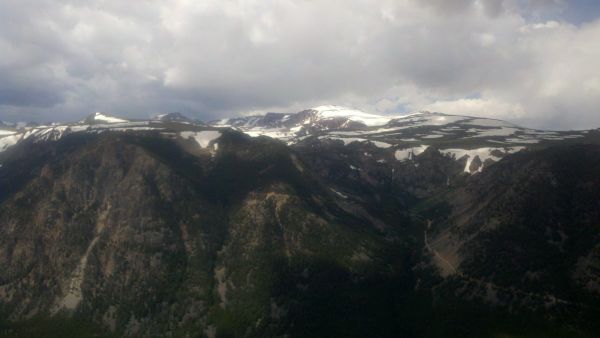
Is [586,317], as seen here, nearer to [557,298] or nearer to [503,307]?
[557,298]

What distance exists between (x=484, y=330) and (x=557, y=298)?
111ft

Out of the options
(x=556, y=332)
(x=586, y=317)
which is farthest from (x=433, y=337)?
(x=586, y=317)

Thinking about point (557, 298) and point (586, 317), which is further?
point (557, 298)

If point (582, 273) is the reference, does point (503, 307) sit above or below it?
below

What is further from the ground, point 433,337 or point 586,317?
point 586,317

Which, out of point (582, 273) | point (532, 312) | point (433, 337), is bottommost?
point (433, 337)

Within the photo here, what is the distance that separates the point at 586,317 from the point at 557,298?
1410 cm

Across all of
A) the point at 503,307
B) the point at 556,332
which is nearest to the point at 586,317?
the point at 556,332

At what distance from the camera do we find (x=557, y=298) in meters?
194

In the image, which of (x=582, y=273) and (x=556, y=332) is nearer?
(x=556, y=332)

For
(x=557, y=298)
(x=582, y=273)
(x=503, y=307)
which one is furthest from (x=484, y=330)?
(x=582, y=273)

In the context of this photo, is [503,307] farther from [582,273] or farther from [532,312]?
[582,273]

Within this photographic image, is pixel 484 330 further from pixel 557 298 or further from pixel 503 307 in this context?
pixel 557 298

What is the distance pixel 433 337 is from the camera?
639 feet
